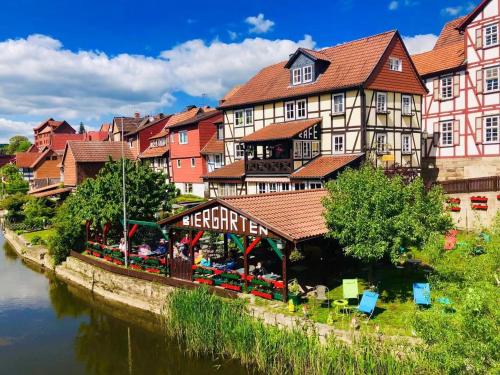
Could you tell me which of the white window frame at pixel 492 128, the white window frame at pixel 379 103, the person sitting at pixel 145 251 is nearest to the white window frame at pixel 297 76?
the white window frame at pixel 379 103

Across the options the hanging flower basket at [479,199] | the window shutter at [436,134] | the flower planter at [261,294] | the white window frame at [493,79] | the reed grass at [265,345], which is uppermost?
the white window frame at [493,79]

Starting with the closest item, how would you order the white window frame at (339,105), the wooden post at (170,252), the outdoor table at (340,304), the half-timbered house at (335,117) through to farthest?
the outdoor table at (340,304) < the wooden post at (170,252) < the half-timbered house at (335,117) < the white window frame at (339,105)

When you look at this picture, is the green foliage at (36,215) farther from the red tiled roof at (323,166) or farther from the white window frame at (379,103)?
the white window frame at (379,103)

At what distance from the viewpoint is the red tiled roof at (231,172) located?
3326cm

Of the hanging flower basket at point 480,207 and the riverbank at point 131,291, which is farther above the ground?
the hanging flower basket at point 480,207

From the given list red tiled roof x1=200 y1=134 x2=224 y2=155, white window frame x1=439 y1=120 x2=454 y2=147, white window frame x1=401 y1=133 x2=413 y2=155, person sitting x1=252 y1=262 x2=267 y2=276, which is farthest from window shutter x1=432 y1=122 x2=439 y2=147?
person sitting x1=252 y1=262 x2=267 y2=276

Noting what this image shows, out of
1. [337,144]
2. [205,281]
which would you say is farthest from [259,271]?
[337,144]

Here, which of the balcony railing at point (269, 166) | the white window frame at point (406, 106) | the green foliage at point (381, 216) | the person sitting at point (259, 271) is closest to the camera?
the green foliage at point (381, 216)

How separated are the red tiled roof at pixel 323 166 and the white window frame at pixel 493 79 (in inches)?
431

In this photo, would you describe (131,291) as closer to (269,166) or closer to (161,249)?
(161,249)

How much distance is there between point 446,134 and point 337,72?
10.2m

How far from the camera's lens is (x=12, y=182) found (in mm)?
66188

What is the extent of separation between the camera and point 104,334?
712 inches

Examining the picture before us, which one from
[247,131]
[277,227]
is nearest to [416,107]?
[247,131]
